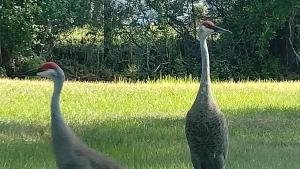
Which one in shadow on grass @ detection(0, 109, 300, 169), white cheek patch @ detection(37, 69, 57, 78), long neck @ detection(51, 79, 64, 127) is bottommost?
shadow on grass @ detection(0, 109, 300, 169)

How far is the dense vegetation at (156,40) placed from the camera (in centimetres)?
2103

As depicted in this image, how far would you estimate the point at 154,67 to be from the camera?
21.7 meters

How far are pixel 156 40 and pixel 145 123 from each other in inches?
459

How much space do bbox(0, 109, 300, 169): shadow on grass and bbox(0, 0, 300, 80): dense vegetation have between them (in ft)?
33.7

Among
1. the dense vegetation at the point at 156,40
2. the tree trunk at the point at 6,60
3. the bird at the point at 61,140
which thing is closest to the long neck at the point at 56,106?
the bird at the point at 61,140

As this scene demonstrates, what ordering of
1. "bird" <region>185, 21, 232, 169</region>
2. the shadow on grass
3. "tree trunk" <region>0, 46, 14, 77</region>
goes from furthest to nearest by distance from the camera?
"tree trunk" <region>0, 46, 14, 77</region> → the shadow on grass → "bird" <region>185, 21, 232, 169</region>

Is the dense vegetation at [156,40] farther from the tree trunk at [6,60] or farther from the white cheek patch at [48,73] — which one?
the white cheek patch at [48,73]

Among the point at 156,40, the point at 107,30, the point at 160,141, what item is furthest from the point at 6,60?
the point at 160,141

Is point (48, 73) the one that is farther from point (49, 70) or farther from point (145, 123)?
point (145, 123)

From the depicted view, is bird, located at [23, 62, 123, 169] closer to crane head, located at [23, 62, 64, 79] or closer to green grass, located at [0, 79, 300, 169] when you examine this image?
crane head, located at [23, 62, 64, 79]

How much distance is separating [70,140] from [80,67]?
16406 millimetres

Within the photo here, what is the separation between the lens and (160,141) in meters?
8.84

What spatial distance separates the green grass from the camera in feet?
25.2

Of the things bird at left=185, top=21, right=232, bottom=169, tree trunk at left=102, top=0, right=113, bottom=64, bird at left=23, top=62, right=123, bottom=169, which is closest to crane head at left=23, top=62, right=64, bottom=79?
bird at left=23, top=62, right=123, bottom=169
